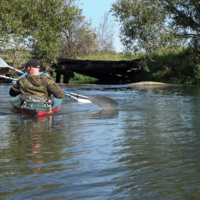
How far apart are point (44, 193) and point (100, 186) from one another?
1.83ft

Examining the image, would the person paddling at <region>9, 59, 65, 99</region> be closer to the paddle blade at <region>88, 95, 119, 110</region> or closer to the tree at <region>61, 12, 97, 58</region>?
the paddle blade at <region>88, 95, 119, 110</region>

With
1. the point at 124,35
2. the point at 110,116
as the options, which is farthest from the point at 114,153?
the point at 124,35

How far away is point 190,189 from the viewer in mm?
3561

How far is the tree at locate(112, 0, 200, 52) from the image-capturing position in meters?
→ 26.2

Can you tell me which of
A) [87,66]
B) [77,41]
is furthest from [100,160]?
[77,41]

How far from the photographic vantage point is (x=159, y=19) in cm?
2670

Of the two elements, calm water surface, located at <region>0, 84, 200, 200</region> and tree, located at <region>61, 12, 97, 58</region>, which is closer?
calm water surface, located at <region>0, 84, 200, 200</region>

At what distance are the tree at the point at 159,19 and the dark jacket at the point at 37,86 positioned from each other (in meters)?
17.4

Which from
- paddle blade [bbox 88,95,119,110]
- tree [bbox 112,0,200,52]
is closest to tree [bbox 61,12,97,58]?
tree [bbox 112,0,200,52]

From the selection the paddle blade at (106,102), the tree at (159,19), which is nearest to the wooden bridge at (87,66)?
the tree at (159,19)

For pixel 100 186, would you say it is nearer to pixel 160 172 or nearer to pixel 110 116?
pixel 160 172

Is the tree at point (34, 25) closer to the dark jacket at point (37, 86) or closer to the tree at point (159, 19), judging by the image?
the tree at point (159, 19)

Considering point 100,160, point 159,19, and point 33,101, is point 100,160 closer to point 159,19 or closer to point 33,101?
point 33,101

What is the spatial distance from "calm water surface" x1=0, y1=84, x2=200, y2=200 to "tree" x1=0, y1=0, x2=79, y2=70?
528 inches
